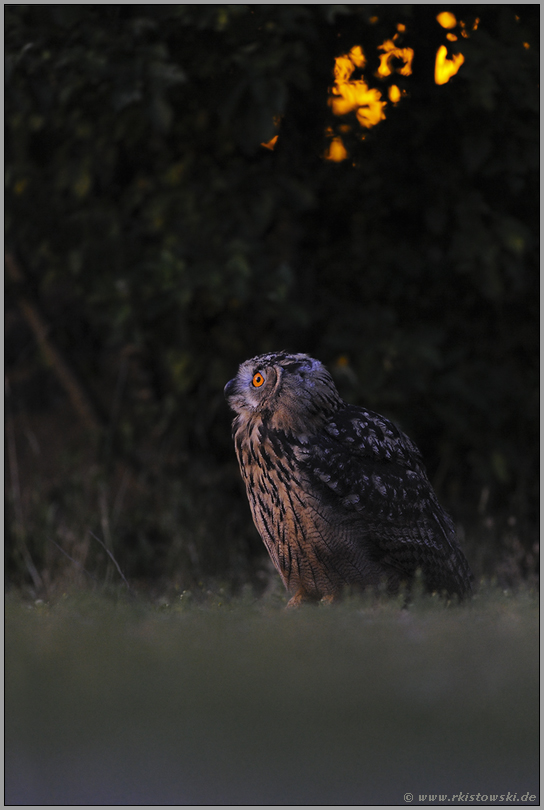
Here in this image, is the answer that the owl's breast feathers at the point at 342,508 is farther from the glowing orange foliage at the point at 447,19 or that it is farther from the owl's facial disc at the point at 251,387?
the glowing orange foliage at the point at 447,19

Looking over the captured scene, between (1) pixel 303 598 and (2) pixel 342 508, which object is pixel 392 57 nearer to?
(2) pixel 342 508

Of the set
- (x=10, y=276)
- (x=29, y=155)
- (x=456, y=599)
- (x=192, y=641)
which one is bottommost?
(x=456, y=599)

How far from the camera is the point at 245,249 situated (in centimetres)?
485

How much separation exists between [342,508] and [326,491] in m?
0.10

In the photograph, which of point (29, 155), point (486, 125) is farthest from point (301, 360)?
point (29, 155)

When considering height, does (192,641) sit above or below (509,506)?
above

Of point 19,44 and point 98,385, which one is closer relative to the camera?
point 19,44

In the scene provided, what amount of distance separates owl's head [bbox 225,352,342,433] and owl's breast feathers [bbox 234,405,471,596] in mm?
51

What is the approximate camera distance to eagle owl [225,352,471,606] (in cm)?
337

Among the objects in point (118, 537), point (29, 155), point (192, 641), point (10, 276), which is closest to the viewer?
point (192, 641)

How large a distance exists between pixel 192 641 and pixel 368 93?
3.84m

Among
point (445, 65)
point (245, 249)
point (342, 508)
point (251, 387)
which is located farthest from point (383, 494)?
point (445, 65)

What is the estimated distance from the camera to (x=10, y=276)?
649cm

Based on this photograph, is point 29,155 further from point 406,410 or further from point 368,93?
point 406,410
